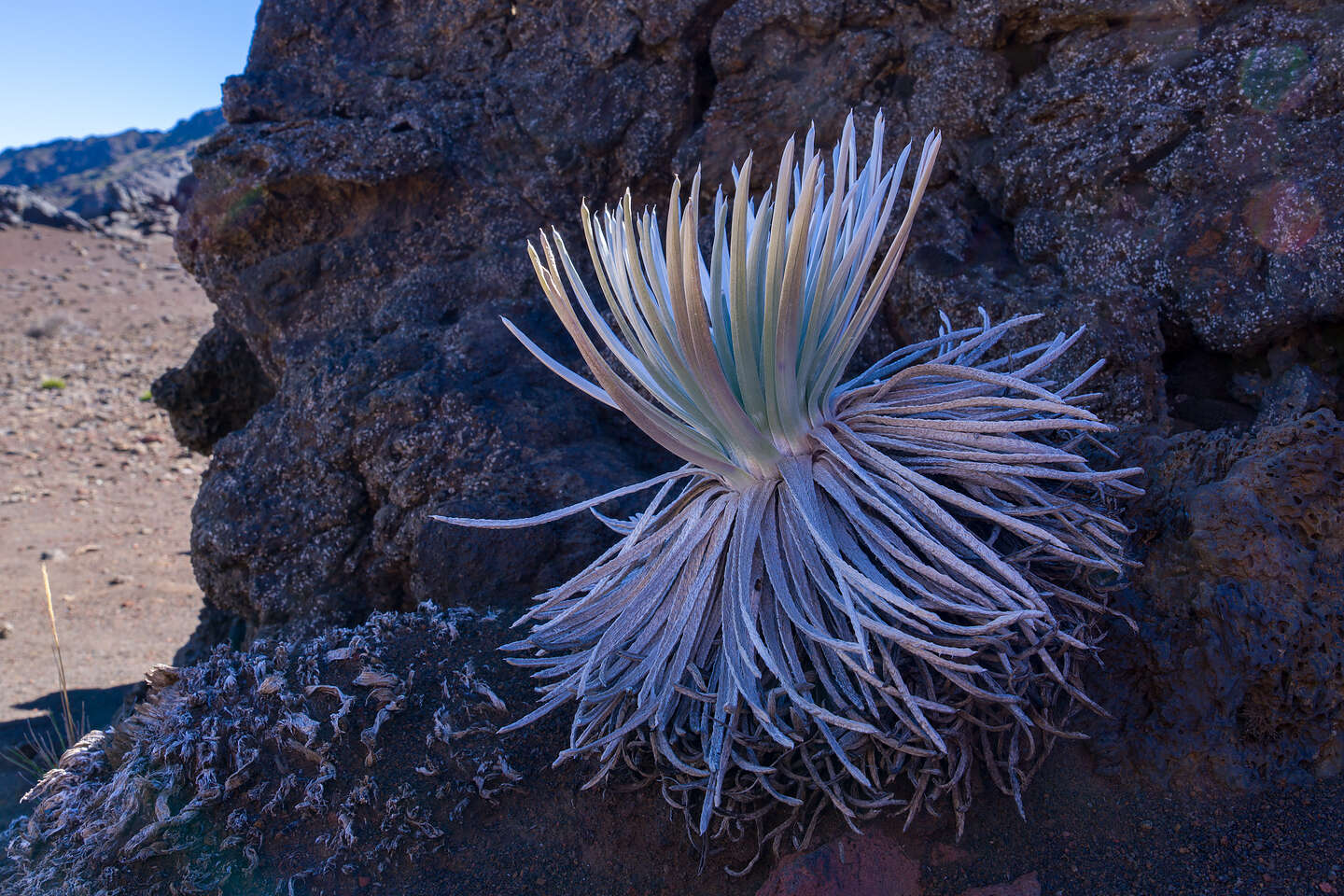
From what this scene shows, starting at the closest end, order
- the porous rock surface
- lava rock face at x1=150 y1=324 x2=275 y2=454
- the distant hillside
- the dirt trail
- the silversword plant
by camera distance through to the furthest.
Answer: the silversword plant, the porous rock surface, lava rock face at x1=150 y1=324 x2=275 y2=454, the dirt trail, the distant hillside

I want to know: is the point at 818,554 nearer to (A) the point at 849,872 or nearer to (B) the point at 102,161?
(A) the point at 849,872

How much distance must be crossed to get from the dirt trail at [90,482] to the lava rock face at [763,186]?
5.96ft

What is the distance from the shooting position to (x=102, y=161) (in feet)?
141

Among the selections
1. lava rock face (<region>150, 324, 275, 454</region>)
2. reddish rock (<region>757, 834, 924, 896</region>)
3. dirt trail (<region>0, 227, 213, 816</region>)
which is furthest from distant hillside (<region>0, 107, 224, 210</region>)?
reddish rock (<region>757, 834, 924, 896</region>)

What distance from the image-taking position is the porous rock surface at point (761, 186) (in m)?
1.79

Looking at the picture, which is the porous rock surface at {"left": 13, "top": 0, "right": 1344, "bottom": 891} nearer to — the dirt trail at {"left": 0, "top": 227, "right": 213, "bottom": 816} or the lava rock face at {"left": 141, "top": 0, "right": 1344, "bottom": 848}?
the lava rock face at {"left": 141, "top": 0, "right": 1344, "bottom": 848}

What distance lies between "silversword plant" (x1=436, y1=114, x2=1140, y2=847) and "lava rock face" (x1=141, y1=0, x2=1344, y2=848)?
267 mm

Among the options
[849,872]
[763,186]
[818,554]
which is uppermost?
[763,186]

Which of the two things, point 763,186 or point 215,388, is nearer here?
point 763,186

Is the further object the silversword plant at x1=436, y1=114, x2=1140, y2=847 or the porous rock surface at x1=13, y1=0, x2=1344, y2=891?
the porous rock surface at x1=13, y1=0, x2=1344, y2=891

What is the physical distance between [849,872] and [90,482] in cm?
996

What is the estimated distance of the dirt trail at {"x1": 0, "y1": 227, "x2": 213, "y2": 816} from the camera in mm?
5309

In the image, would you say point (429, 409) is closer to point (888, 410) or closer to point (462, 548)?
point (462, 548)

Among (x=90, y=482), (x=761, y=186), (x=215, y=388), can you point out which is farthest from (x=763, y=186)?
(x=90, y=482)
